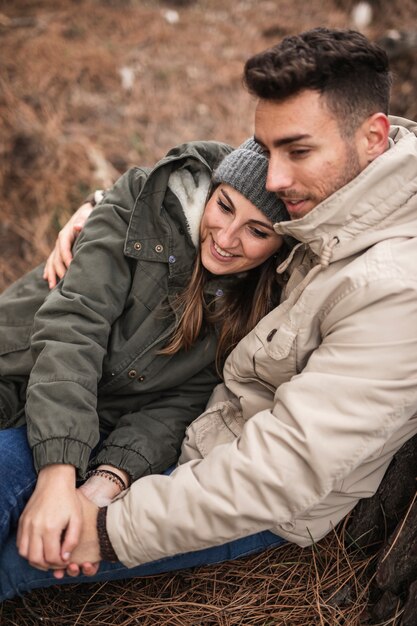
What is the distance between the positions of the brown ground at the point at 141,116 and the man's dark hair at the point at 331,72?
1.74 m

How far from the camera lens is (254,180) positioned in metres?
2.22

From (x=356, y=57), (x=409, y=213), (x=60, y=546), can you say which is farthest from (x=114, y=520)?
(x=356, y=57)

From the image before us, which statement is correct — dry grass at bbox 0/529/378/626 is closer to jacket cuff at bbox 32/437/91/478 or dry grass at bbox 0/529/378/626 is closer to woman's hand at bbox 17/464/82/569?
woman's hand at bbox 17/464/82/569

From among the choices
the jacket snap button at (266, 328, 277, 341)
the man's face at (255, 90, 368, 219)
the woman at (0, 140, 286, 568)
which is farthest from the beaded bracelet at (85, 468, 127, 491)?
the man's face at (255, 90, 368, 219)

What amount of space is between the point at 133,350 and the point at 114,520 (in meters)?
0.75

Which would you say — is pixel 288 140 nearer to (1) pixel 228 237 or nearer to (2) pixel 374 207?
(2) pixel 374 207

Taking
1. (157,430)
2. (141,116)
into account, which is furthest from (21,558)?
(141,116)

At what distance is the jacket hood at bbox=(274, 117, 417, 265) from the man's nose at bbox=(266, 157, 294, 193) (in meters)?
0.15

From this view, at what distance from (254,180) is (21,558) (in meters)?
1.67

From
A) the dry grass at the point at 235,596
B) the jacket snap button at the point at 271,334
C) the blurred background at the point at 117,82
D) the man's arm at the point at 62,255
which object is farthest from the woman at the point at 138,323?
the blurred background at the point at 117,82

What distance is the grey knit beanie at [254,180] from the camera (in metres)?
2.22

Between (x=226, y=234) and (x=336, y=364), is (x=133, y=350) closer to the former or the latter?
(x=226, y=234)

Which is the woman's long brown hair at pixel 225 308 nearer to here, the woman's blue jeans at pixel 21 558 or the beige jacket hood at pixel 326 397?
the beige jacket hood at pixel 326 397

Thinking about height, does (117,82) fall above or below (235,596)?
above
